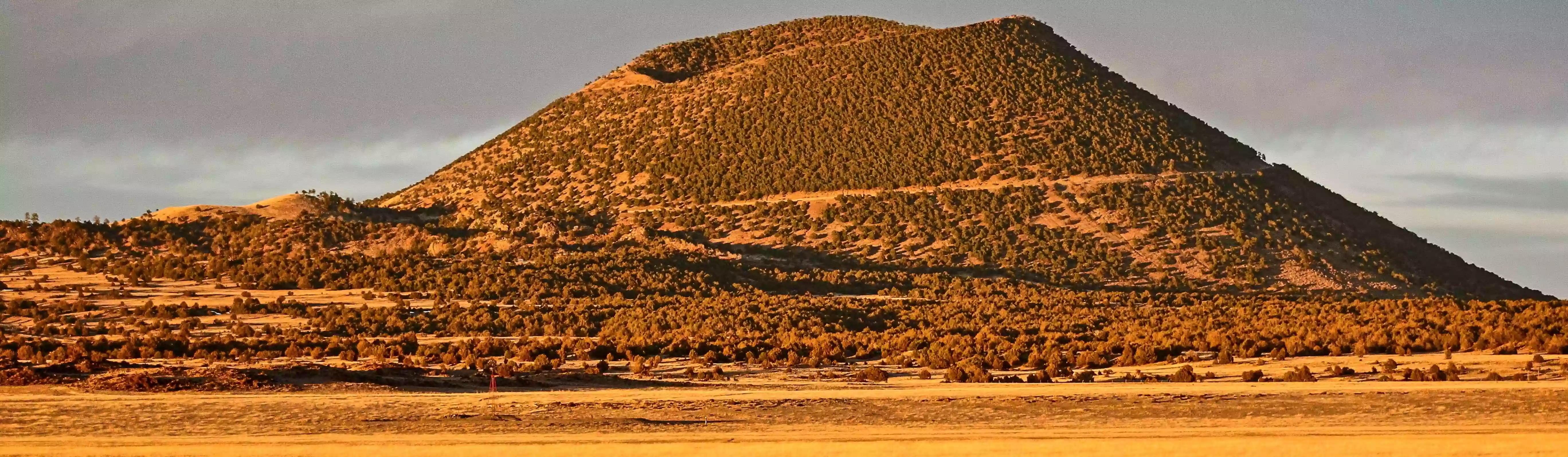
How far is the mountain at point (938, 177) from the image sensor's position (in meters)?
81.9

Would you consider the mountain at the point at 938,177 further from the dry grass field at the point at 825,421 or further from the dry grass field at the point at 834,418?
the dry grass field at the point at 825,421

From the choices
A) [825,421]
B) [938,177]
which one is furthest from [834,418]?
[938,177]

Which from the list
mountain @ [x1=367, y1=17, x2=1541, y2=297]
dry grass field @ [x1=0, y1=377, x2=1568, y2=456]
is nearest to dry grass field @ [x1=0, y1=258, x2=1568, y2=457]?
dry grass field @ [x1=0, y1=377, x2=1568, y2=456]

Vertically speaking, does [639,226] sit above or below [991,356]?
above

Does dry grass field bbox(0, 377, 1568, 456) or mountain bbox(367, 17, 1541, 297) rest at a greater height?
mountain bbox(367, 17, 1541, 297)

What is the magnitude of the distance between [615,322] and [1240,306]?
23846 mm

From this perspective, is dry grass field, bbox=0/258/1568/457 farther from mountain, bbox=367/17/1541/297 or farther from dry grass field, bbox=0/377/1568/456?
mountain, bbox=367/17/1541/297

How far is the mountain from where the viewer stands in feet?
269

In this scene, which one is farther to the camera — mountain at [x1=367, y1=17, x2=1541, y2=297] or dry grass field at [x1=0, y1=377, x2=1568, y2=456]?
mountain at [x1=367, y1=17, x2=1541, y2=297]

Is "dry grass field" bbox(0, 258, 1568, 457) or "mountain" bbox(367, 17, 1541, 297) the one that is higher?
"mountain" bbox(367, 17, 1541, 297)

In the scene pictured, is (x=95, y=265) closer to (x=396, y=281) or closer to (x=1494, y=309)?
(x=396, y=281)

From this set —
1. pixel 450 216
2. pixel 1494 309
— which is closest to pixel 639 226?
pixel 450 216

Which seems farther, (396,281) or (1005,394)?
(396,281)

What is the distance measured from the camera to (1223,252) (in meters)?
80.9
